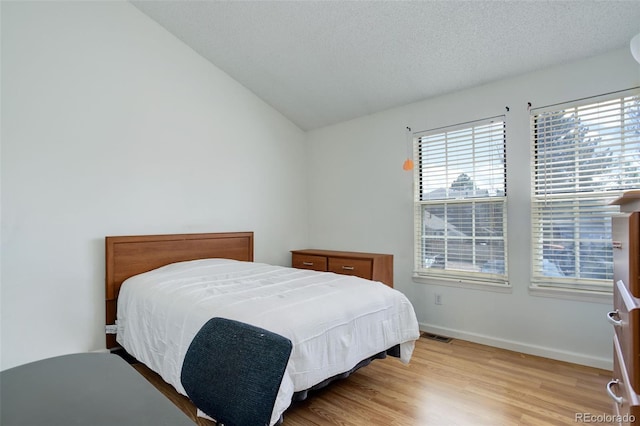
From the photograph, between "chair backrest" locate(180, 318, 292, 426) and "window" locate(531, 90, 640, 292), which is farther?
"window" locate(531, 90, 640, 292)

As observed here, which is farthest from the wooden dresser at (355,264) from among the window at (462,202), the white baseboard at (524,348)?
the white baseboard at (524,348)

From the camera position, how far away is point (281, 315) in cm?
186

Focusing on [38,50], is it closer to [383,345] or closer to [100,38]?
[100,38]

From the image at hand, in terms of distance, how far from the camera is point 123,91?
3090 millimetres

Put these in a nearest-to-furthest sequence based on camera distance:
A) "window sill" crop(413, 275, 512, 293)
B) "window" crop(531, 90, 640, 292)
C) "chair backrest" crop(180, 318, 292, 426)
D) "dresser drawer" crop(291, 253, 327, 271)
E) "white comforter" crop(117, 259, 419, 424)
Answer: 1. "chair backrest" crop(180, 318, 292, 426)
2. "white comforter" crop(117, 259, 419, 424)
3. "window" crop(531, 90, 640, 292)
4. "window sill" crop(413, 275, 512, 293)
5. "dresser drawer" crop(291, 253, 327, 271)

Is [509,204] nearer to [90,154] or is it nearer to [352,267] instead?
[352,267]

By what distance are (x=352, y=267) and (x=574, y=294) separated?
1.95 meters

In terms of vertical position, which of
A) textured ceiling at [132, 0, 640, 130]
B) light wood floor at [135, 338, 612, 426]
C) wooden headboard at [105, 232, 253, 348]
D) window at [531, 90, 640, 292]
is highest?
textured ceiling at [132, 0, 640, 130]

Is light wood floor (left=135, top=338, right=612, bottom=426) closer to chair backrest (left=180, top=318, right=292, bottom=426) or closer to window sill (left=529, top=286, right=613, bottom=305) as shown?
window sill (left=529, top=286, right=613, bottom=305)

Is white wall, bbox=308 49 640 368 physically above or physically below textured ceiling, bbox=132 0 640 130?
below

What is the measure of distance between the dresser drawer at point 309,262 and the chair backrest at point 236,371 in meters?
2.87

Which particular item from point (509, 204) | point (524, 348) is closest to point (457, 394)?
point (524, 348)

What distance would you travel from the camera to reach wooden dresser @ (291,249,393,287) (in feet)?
11.5

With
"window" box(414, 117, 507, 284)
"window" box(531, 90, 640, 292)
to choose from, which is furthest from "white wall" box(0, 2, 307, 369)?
"window" box(531, 90, 640, 292)
